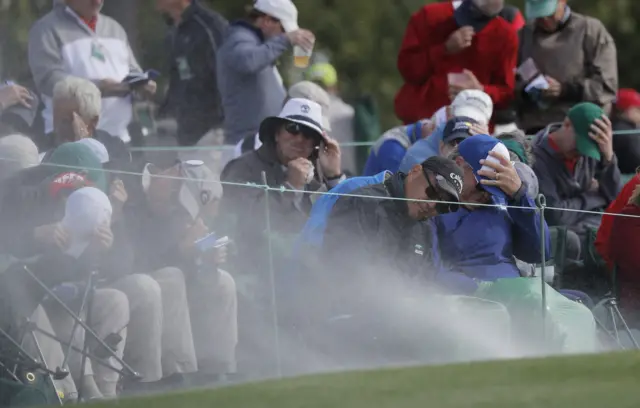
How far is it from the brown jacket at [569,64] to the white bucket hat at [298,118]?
229 cm

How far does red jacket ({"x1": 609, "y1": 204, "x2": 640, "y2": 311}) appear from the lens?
820 cm

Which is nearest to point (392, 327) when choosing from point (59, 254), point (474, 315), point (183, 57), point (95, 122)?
point (474, 315)

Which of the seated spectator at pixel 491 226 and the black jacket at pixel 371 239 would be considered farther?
the seated spectator at pixel 491 226

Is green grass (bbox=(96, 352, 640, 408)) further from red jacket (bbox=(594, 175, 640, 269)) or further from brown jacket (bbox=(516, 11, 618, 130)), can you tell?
brown jacket (bbox=(516, 11, 618, 130))

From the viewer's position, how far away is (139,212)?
7211mm

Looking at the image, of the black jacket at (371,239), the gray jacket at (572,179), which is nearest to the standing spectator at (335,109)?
the gray jacket at (572,179)

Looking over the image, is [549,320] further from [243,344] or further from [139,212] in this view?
[139,212]

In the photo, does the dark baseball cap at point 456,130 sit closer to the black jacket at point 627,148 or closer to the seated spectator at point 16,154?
the black jacket at point 627,148

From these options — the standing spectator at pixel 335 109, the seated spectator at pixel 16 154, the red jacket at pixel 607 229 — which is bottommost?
the standing spectator at pixel 335 109

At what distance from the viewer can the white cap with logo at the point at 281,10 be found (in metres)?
10.5

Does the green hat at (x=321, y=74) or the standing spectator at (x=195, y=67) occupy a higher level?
the standing spectator at (x=195, y=67)

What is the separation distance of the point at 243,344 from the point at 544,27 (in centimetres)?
446

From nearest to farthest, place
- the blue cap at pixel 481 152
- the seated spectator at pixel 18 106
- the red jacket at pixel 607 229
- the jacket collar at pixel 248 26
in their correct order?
the blue cap at pixel 481 152 → the red jacket at pixel 607 229 → the seated spectator at pixel 18 106 → the jacket collar at pixel 248 26

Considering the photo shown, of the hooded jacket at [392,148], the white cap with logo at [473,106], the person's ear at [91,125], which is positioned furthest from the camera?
the hooded jacket at [392,148]
